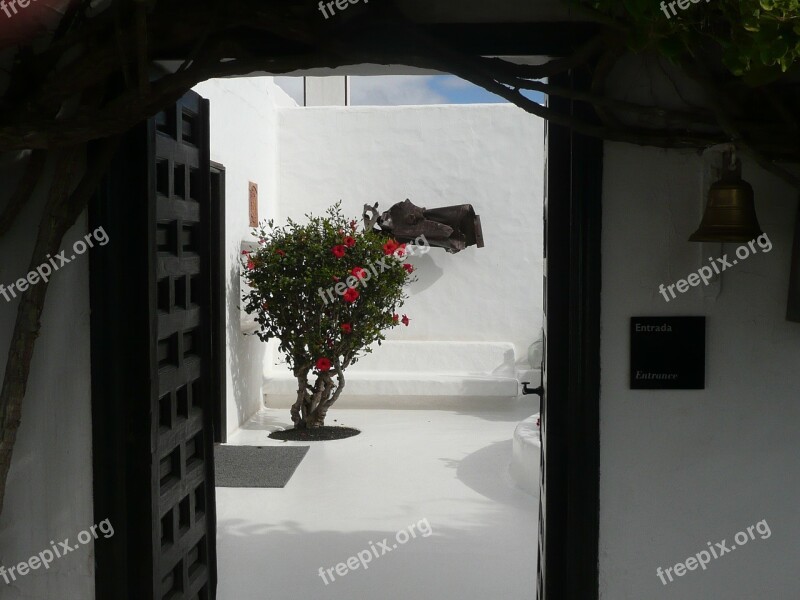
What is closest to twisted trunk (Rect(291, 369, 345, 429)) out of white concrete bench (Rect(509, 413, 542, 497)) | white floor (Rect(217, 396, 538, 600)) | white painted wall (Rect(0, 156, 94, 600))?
white floor (Rect(217, 396, 538, 600))

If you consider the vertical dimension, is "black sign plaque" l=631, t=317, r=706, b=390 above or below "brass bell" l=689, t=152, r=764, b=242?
below

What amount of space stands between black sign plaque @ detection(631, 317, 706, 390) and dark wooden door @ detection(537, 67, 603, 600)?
0.13 m

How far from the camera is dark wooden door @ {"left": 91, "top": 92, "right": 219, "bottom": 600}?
9.30 ft

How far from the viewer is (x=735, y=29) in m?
2.06

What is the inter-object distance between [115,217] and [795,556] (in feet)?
7.80

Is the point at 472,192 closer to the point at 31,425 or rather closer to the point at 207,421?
the point at 207,421

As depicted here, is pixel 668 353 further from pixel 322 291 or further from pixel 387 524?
pixel 322 291

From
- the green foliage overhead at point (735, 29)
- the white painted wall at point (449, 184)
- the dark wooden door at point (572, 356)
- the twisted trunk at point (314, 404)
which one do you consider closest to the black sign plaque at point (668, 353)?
the dark wooden door at point (572, 356)

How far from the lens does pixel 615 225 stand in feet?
8.98

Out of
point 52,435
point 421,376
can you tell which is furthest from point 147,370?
point 421,376

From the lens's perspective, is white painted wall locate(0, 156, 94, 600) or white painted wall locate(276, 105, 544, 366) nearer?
white painted wall locate(0, 156, 94, 600)

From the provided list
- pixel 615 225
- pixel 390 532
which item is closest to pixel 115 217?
pixel 615 225

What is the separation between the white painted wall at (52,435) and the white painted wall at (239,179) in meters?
3.79

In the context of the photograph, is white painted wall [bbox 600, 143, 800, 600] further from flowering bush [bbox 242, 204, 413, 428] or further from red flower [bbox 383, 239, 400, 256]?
red flower [bbox 383, 239, 400, 256]
